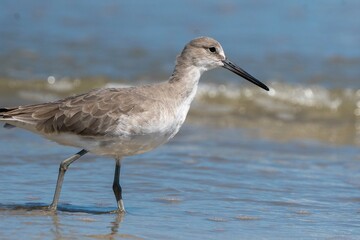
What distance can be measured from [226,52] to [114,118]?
8.14 metres

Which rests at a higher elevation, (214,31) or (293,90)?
(214,31)

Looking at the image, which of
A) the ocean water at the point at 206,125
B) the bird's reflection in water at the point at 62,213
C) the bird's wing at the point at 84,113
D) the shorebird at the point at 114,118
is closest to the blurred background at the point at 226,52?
the ocean water at the point at 206,125

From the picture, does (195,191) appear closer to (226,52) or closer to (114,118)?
(114,118)

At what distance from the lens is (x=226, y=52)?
1570 centimetres

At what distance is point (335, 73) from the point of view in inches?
607

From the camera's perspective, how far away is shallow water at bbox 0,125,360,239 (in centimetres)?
737

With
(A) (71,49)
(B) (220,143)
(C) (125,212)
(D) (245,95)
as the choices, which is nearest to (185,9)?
(A) (71,49)

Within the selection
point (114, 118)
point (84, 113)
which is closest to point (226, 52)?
point (84, 113)

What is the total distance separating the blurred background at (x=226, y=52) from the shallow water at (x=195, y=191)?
1534 mm

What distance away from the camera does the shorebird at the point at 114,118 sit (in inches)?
304

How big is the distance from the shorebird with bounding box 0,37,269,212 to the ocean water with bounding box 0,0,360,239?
24.0 inches

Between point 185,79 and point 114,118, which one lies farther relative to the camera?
point 185,79

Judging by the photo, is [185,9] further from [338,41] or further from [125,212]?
[125,212]

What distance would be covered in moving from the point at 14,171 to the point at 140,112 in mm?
2089
